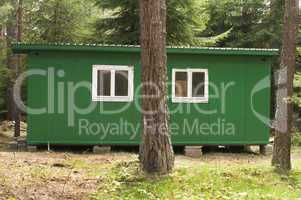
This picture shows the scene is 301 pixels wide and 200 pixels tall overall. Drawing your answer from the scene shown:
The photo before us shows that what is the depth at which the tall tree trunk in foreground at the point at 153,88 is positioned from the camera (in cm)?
888

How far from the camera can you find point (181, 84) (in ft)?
49.3

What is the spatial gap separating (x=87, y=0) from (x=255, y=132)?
32.2 feet

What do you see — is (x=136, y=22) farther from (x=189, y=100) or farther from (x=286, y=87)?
(x=286, y=87)

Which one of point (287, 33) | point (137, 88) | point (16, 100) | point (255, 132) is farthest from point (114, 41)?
point (287, 33)

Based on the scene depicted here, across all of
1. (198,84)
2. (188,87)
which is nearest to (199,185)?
(188,87)

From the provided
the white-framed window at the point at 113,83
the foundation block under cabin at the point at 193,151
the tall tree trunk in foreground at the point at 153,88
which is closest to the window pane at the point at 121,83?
the white-framed window at the point at 113,83

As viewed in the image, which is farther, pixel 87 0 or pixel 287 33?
pixel 87 0

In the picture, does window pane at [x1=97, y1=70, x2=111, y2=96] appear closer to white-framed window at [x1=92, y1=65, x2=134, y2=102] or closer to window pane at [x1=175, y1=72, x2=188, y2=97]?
white-framed window at [x1=92, y1=65, x2=134, y2=102]

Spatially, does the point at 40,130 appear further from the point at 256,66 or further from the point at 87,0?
the point at 87,0

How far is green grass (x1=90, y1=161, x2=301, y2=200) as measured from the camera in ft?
26.3

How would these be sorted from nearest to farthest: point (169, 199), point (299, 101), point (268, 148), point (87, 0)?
point (169, 199) → point (299, 101) → point (268, 148) → point (87, 0)

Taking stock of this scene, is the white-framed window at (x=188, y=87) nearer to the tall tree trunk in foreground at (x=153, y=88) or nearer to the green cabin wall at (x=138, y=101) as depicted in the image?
the green cabin wall at (x=138, y=101)

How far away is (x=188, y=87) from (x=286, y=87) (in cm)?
471

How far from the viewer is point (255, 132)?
50.2ft
